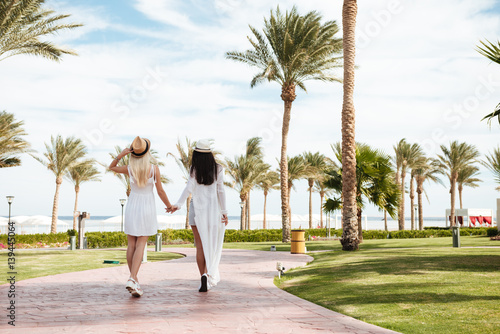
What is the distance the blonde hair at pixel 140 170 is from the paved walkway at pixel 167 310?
151 cm

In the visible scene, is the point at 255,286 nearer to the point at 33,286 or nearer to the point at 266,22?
the point at 33,286

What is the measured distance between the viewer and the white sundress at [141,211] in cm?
587

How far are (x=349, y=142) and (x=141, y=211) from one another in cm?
1139

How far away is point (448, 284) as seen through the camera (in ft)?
21.9

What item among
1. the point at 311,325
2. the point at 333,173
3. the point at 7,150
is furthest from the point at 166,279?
the point at 7,150

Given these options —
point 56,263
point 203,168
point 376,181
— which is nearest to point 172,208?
point 203,168

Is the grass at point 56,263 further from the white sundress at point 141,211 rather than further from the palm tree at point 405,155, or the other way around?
the palm tree at point 405,155

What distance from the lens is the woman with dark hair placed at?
638 centimetres

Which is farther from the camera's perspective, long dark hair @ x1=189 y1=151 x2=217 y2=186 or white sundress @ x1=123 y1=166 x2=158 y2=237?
long dark hair @ x1=189 y1=151 x2=217 y2=186

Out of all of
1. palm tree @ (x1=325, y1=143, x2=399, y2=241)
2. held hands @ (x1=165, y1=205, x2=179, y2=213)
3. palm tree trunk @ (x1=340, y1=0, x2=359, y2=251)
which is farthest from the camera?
palm tree @ (x1=325, y1=143, x2=399, y2=241)

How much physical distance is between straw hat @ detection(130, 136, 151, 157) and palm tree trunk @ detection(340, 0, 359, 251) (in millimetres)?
11092

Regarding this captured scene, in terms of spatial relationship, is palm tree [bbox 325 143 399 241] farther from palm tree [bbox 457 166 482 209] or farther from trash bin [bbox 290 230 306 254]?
palm tree [bbox 457 166 482 209]

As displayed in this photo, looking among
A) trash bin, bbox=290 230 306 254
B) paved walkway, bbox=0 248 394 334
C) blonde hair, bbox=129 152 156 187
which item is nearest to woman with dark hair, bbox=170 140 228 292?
paved walkway, bbox=0 248 394 334

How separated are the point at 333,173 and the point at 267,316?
16012mm
